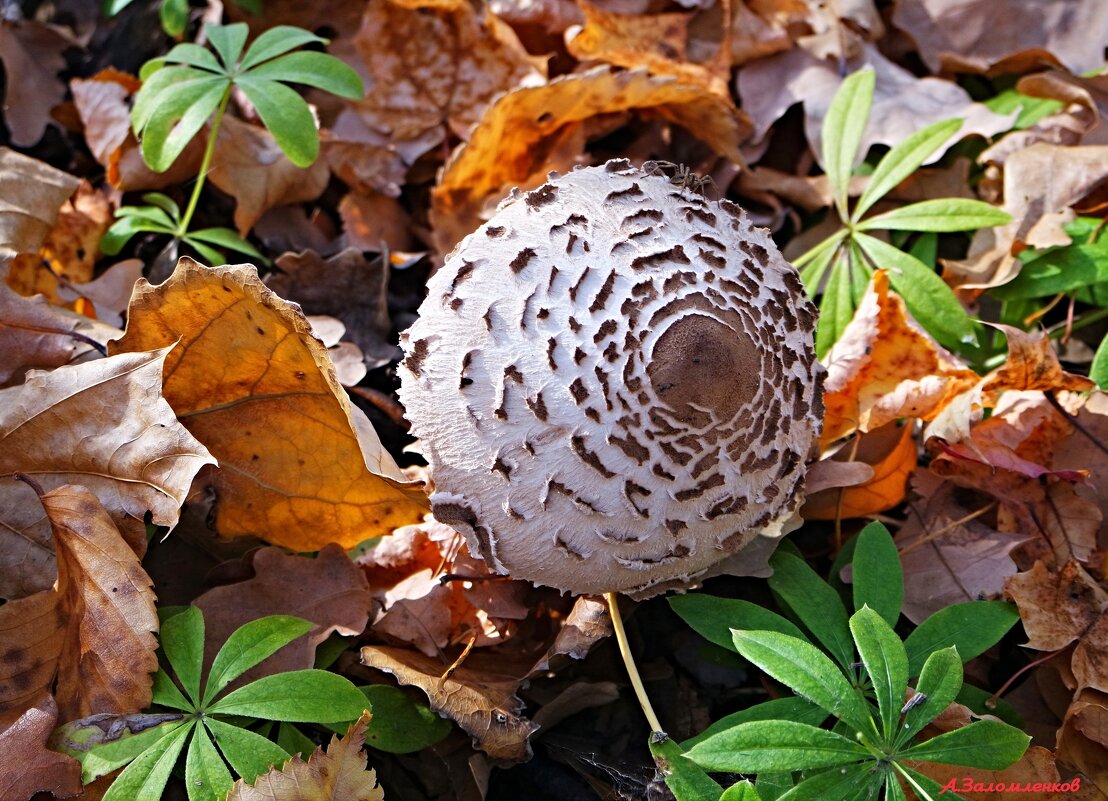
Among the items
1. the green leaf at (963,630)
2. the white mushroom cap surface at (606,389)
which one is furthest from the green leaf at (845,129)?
the green leaf at (963,630)

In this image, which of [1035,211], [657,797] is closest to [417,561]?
[657,797]

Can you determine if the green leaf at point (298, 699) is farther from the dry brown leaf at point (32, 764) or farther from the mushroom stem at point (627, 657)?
the mushroom stem at point (627, 657)

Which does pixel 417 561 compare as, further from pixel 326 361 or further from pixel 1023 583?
pixel 1023 583

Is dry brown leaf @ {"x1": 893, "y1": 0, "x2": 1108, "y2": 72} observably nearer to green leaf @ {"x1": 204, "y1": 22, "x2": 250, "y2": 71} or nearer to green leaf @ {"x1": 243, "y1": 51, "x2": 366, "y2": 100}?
green leaf @ {"x1": 243, "y1": 51, "x2": 366, "y2": 100}

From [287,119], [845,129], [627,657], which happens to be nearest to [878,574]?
[627,657]

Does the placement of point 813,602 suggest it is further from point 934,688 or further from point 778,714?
point 934,688

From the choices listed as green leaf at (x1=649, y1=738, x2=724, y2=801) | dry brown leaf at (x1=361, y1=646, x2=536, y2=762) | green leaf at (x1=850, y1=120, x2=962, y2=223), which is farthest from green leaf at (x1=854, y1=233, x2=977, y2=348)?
dry brown leaf at (x1=361, y1=646, x2=536, y2=762)

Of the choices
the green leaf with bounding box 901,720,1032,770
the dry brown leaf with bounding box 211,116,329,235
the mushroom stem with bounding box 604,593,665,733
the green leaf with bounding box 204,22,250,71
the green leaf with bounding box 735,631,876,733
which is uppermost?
the green leaf with bounding box 204,22,250,71
